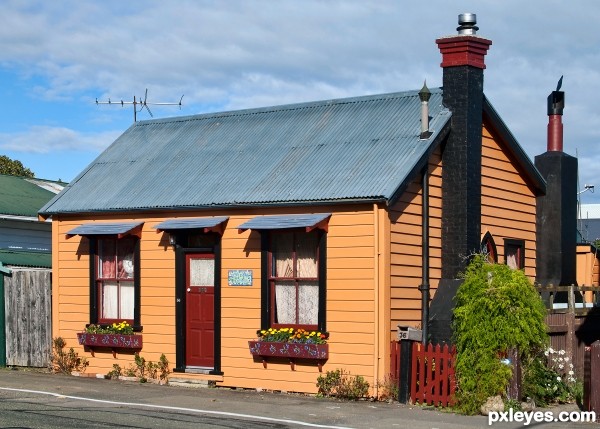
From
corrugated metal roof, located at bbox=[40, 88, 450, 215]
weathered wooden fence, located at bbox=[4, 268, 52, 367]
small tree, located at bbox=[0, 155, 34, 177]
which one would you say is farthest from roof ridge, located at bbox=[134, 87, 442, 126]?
small tree, located at bbox=[0, 155, 34, 177]

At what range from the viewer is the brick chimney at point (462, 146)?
58.5 feet

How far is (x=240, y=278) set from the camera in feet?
59.7

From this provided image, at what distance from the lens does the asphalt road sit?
13.4 meters

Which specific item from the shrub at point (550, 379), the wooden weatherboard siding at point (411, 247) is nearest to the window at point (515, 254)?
the wooden weatherboard siding at point (411, 247)

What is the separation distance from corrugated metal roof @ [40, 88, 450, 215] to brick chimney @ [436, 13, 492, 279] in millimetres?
417

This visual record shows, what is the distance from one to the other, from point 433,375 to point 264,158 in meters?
5.51

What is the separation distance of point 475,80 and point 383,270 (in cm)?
398

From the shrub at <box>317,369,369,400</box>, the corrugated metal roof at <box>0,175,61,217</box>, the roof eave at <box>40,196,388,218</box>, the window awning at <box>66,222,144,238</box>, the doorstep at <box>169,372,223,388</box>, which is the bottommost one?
the doorstep at <box>169,372,223,388</box>

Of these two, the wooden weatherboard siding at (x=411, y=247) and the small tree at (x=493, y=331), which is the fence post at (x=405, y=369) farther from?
the small tree at (x=493, y=331)

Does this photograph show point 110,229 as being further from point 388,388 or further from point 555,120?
point 555,120

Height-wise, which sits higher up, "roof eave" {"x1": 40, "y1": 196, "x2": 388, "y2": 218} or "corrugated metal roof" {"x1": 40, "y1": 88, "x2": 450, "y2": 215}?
"corrugated metal roof" {"x1": 40, "y1": 88, "x2": 450, "y2": 215}

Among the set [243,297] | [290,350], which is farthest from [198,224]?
[290,350]

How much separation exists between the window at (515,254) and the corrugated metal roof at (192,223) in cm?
569

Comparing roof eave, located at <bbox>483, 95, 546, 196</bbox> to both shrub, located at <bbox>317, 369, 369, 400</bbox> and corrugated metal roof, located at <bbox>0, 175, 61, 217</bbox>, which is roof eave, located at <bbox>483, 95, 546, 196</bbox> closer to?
shrub, located at <bbox>317, 369, 369, 400</bbox>
